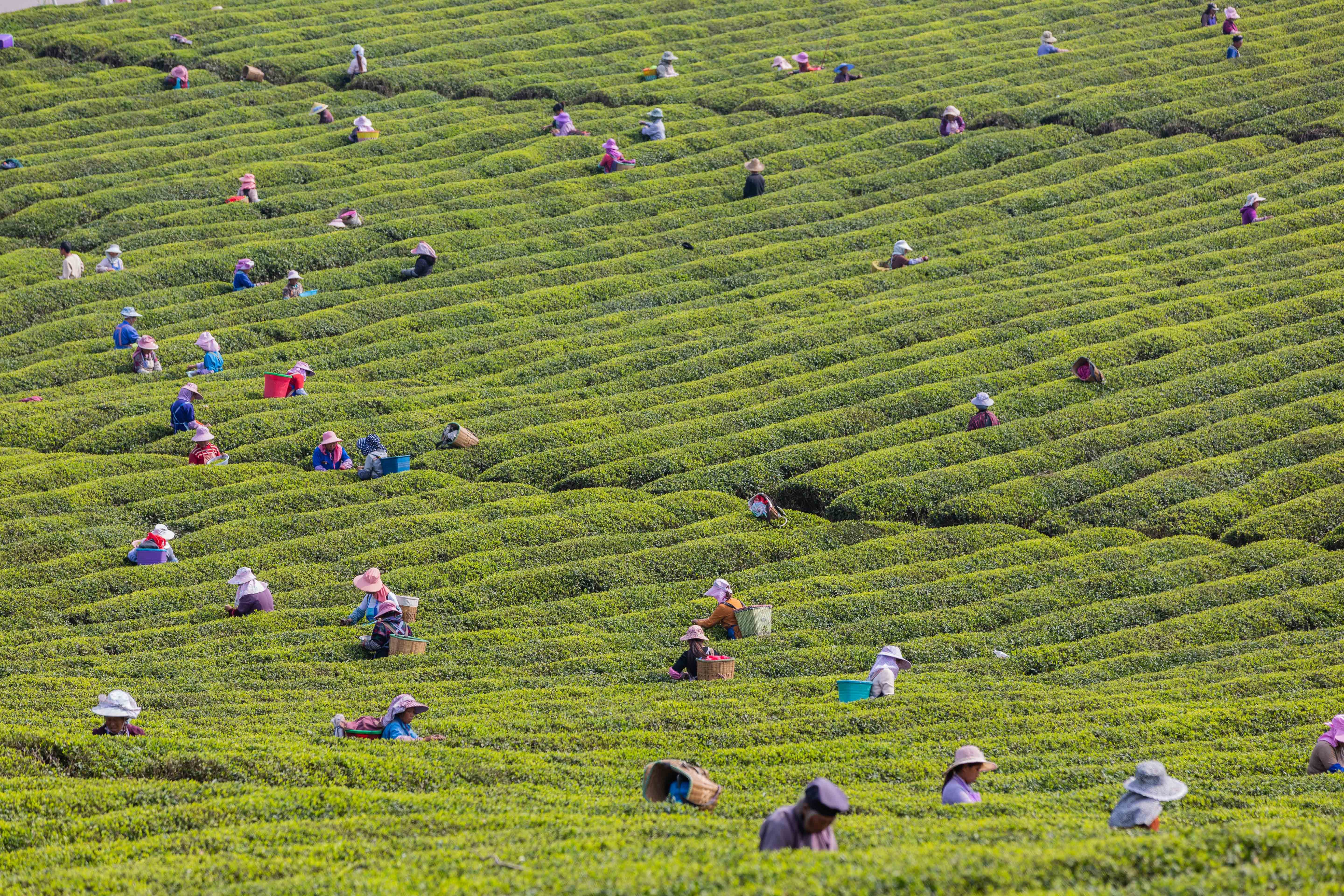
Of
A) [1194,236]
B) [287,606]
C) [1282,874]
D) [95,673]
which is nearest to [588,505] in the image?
[287,606]

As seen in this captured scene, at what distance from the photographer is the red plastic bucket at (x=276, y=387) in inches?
1331

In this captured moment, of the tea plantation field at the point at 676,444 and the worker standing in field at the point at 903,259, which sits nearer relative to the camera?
the tea plantation field at the point at 676,444

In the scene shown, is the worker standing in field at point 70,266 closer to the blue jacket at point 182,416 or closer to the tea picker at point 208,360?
the tea picker at point 208,360

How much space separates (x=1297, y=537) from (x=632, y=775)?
56.0 ft

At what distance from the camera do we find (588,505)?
29234mm

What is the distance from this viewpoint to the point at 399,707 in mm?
18094

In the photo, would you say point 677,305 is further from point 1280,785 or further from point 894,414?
point 1280,785

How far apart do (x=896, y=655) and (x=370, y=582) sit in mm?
9474

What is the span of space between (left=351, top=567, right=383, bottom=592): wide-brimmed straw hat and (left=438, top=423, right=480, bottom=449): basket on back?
7.69 m

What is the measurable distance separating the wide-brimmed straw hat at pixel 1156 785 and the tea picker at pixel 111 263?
36418 millimetres

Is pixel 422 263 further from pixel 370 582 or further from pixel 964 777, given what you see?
pixel 964 777

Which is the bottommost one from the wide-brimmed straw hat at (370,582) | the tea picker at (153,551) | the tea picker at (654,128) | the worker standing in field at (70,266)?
the tea picker at (153,551)

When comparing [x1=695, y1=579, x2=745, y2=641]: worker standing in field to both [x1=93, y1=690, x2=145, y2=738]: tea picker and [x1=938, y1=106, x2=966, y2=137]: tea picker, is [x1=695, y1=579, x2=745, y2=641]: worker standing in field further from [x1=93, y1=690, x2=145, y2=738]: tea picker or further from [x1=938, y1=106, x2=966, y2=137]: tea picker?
[x1=938, y1=106, x2=966, y2=137]: tea picker

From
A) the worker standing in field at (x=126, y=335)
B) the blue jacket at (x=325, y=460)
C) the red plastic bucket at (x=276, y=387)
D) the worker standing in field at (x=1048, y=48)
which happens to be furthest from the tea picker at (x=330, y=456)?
the worker standing in field at (x=1048, y=48)
